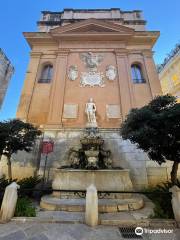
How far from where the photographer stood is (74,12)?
1841cm

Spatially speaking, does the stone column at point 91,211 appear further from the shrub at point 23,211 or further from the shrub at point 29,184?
the shrub at point 29,184

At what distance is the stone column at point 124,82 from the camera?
1254 centimetres

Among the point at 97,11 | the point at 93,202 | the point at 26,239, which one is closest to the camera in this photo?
the point at 26,239

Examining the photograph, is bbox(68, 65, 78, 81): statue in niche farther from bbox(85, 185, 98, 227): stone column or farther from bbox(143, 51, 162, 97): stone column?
bbox(85, 185, 98, 227): stone column

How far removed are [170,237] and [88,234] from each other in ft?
6.86

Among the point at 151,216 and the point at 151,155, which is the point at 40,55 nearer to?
the point at 151,155

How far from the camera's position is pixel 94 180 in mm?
7477

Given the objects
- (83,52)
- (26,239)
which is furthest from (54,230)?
(83,52)

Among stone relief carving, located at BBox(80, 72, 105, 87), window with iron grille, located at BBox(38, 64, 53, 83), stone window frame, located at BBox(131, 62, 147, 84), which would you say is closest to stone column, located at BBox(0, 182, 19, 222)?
stone relief carving, located at BBox(80, 72, 105, 87)

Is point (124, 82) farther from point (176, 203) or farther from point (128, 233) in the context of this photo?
point (128, 233)

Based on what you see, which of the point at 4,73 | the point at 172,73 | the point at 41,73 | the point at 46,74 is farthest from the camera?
the point at 4,73

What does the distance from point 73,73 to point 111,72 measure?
329 centimetres

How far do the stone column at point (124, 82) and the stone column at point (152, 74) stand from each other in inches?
71.4

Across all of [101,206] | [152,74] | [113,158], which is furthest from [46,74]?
[101,206]
